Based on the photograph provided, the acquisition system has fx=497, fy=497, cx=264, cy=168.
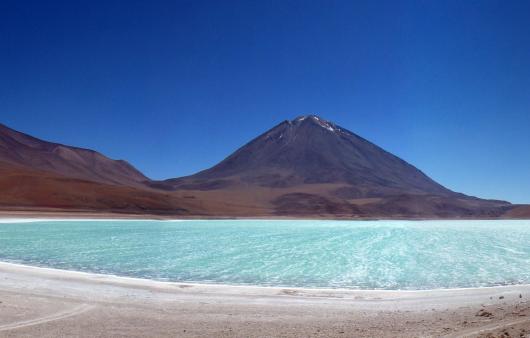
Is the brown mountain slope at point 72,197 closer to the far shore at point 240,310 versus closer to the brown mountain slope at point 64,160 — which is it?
the brown mountain slope at point 64,160

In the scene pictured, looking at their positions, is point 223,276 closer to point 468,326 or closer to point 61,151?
point 468,326

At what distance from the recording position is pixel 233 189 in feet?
504

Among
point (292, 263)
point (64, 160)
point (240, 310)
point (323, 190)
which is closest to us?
point (240, 310)

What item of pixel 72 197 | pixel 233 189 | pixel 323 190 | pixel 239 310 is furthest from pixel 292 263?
pixel 323 190

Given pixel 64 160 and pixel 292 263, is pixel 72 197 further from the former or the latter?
pixel 64 160

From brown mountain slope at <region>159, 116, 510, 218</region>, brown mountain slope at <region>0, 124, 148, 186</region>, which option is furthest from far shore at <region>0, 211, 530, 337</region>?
brown mountain slope at <region>0, 124, 148, 186</region>

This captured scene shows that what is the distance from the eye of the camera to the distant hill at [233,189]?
87.1 m

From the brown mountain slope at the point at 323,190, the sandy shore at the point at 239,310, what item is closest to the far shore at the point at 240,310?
the sandy shore at the point at 239,310

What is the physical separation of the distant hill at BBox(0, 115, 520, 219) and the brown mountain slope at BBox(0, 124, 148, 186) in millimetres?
319

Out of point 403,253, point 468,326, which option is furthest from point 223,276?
point 403,253

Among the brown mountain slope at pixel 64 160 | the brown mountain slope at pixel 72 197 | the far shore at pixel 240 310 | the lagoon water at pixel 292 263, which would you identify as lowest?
the far shore at pixel 240 310

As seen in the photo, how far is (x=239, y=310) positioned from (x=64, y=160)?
549 ft

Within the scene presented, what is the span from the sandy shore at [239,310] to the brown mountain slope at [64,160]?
137623 millimetres

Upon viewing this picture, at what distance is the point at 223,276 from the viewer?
16.2m
